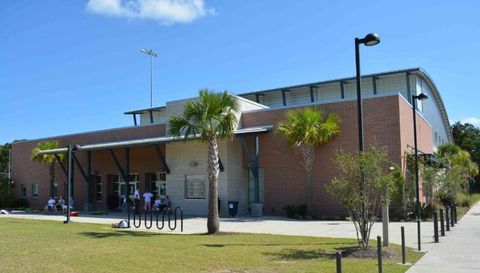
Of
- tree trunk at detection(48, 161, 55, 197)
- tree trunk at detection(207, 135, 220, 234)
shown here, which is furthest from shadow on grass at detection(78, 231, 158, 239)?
tree trunk at detection(48, 161, 55, 197)

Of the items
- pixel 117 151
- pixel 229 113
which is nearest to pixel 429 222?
pixel 229 113

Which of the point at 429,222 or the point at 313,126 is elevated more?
the point at 313,126

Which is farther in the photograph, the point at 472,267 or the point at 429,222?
the point at 429,222

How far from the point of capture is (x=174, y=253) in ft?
40.1

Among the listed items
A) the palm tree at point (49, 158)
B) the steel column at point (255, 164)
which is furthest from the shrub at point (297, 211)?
the palm tree at point (49, 158)

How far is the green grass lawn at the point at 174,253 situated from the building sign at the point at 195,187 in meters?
13.0

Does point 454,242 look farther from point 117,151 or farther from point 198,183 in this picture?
point 117,151

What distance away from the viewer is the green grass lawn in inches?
399

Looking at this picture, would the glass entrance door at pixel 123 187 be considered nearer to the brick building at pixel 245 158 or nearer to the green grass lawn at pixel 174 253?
the brick building at pixel 245 158

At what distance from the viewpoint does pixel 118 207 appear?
3653cm

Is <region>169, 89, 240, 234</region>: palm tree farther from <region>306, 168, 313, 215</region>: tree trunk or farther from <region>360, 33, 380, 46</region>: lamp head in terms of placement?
<region>306, 168, 313, 215</region>: tree trunk

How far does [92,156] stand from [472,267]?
105 ft

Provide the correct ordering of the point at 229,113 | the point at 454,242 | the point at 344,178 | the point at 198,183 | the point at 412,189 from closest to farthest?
the point at 344,178 → the point at 454,242 → the point at 229,113 → the point at 412,189 → the point at 198,183

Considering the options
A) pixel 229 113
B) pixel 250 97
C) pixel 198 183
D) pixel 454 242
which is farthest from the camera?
pixel 250 97
